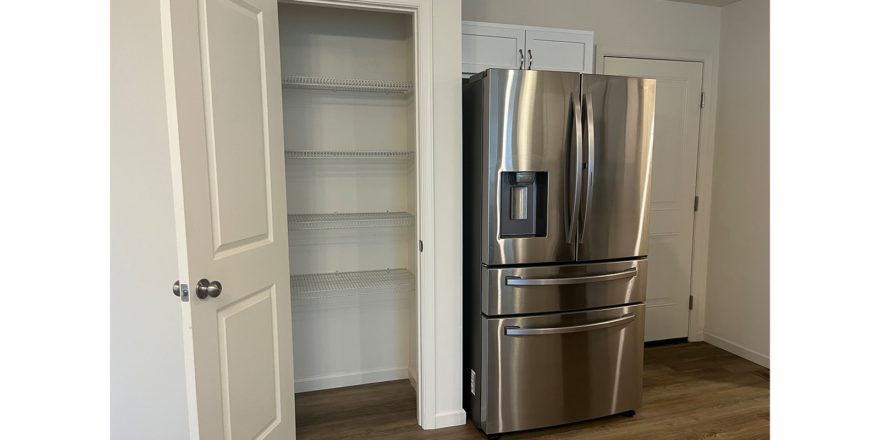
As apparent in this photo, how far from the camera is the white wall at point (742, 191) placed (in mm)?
3027

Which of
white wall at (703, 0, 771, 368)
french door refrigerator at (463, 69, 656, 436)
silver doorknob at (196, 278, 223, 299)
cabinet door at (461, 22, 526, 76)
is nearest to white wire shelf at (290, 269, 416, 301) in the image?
french door refrigerator at (463, 69, 656, 436)

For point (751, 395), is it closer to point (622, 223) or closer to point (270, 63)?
point (622, 223)

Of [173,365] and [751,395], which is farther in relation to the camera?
[751,395]

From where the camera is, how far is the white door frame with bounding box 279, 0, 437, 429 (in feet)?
6.94

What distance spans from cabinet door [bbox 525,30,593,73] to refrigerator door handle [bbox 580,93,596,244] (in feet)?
1.94

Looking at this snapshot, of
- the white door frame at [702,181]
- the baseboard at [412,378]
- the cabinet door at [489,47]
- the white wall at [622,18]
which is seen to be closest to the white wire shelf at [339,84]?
the cabinet door at [489,47]

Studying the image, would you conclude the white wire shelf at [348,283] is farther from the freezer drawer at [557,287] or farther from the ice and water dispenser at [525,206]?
the ice and water dispenser at [525,206]

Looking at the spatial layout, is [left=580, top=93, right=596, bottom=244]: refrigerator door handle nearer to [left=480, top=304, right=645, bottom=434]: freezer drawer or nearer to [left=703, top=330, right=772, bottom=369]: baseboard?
[left=480, top=304, right=645, bottom=434]: freezer drawer

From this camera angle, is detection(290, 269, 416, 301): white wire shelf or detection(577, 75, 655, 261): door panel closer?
detection(577, 75, 655, 261): door panel

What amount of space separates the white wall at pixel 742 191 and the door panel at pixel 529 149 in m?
1.76

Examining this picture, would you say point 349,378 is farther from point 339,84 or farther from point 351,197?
point 339,84
